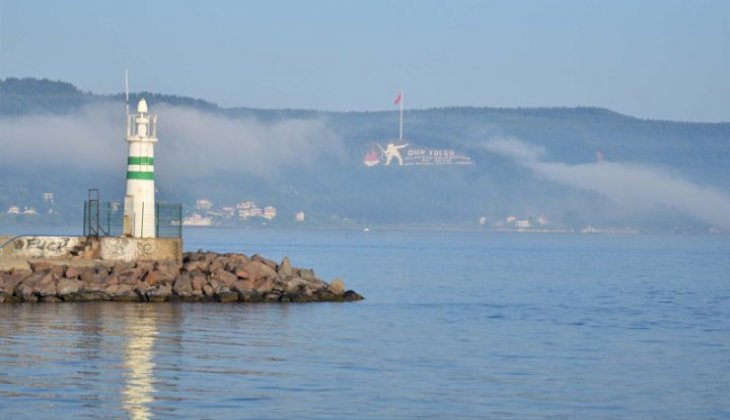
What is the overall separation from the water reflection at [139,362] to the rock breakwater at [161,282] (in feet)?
5.03

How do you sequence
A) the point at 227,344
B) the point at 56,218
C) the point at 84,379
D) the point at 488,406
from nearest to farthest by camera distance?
1. the point at 488,406
2. the point at 84,379
3. the point at 227,344
4. the point at 56,218

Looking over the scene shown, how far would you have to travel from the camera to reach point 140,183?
32438 mm

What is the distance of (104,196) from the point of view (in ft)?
561

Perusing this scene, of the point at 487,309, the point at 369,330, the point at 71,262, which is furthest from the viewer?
the point at 487,309

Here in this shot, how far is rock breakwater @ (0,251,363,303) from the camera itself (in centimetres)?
3045

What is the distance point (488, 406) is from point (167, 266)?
48.9 feet

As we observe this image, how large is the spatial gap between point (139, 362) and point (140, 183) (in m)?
11.7

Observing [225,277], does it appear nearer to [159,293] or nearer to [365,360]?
[159,293]

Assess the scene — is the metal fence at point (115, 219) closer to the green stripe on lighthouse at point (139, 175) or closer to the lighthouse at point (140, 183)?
the lighthouse at point (140, 183)

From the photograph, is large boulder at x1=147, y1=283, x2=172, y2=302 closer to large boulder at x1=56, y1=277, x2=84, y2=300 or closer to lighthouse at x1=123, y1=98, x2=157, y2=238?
large boulder at x1=56, y1=277, x2=84, y2=300

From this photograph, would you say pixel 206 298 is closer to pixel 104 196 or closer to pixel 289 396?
pixel 289 396

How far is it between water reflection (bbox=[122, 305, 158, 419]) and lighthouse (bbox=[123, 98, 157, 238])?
10.6 ft

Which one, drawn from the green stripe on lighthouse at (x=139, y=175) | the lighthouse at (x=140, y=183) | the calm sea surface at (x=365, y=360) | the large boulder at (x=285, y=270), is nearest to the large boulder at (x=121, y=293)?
the calm sea surface at (x=365, y=360)

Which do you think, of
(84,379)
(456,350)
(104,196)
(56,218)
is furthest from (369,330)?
→ (56,218)
